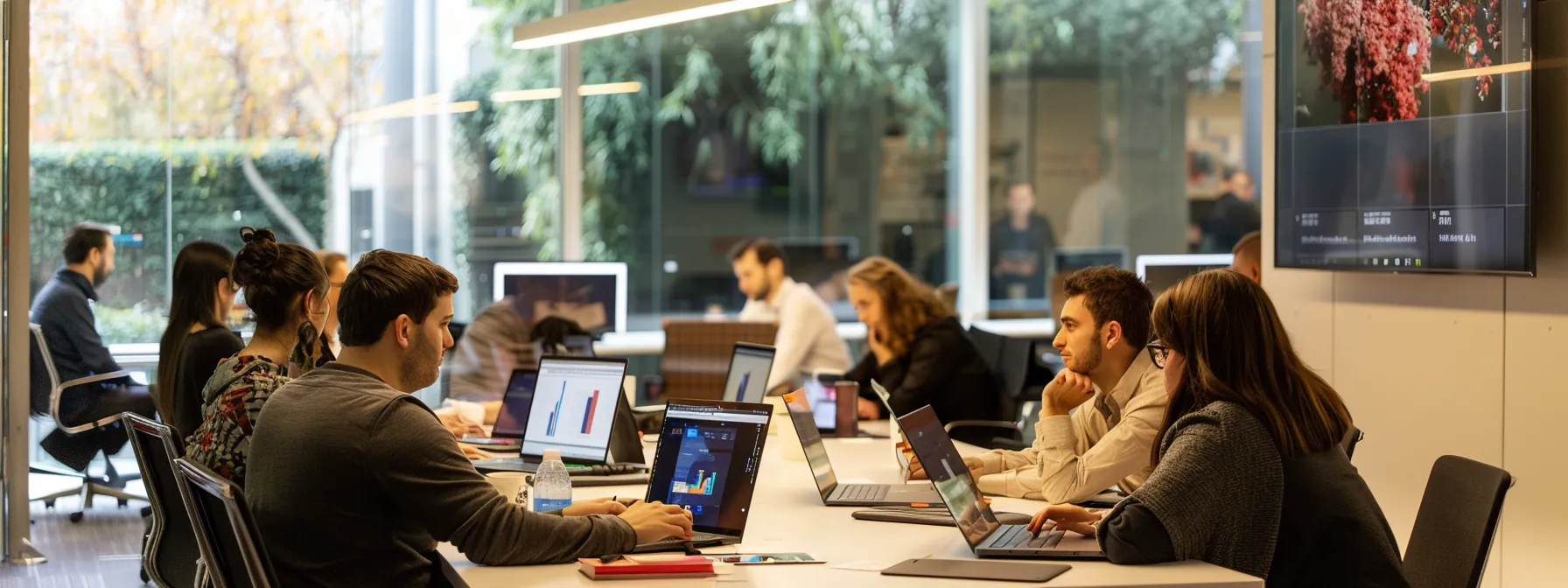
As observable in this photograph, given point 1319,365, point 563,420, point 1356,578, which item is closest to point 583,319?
point 563,420

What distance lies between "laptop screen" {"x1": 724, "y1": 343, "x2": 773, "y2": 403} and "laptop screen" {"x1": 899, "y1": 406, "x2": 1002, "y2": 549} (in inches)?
57.9

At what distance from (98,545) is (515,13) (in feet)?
11.1

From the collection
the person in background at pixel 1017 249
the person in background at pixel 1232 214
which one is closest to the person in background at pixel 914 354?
the person in background at pixel 1017 249

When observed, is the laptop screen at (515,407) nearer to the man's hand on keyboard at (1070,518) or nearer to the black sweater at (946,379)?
the black sweater at (946,379)

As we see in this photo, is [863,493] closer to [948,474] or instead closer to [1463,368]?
[948,474]

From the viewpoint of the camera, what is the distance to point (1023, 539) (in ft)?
8.84

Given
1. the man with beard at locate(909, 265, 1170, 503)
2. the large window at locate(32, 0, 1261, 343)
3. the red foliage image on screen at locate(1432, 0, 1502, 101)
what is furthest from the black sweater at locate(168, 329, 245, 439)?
the red foliage image on screen at locate(1432, 0, 1502, 101)

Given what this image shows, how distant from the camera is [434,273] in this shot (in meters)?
2.50

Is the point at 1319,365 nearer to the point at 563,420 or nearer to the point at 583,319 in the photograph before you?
the point at 563,420

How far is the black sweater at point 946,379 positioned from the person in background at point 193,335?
2.31 meters

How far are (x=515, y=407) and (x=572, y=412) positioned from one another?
0.55 m

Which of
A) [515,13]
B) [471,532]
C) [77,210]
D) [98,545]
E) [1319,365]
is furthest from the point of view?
[515,13]

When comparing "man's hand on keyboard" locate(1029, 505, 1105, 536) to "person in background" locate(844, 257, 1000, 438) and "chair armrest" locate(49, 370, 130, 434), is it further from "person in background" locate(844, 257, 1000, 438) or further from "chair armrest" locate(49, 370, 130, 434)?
"chair armrest" locate(49, 370, 130, 434)

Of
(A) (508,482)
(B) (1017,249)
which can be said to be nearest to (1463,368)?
(A) (508,482)
